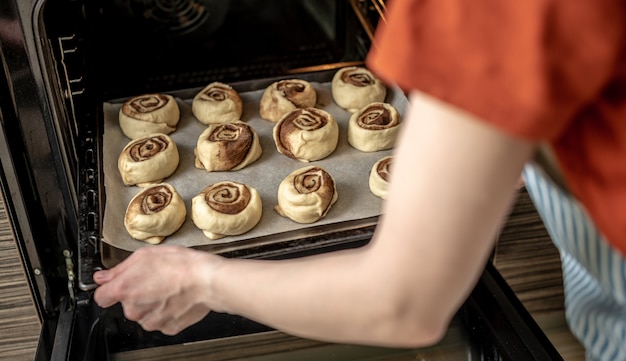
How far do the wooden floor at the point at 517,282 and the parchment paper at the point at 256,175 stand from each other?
0.64 ft

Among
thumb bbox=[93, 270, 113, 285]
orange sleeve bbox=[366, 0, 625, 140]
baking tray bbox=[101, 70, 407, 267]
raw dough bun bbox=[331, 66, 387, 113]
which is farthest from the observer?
raw dough bun bbox=[331, 66, 387, 113]

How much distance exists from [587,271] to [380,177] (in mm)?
593

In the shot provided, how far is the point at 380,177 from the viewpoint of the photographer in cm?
131

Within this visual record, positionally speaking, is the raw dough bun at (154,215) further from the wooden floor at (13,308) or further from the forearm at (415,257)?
the forearm at (415,257)

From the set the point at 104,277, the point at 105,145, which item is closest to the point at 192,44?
the point at 105,145

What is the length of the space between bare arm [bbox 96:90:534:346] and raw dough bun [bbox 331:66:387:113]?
0.91 metres

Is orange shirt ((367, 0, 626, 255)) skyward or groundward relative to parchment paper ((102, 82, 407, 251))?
skyward

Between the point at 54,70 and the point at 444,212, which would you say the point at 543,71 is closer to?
the point at 444,212

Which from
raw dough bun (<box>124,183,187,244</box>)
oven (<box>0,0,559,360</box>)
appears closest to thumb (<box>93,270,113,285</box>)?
oven (<box>0,0,559,360</box>)

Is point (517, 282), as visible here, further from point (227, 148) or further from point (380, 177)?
point (227, 148)

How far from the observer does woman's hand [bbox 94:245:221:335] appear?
709 mm

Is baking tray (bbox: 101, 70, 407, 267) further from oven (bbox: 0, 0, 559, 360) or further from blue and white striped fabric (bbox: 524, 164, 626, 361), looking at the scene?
blue and white striped fabric (bbox: 524, 164, 626, 361)

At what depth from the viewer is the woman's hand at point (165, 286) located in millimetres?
709

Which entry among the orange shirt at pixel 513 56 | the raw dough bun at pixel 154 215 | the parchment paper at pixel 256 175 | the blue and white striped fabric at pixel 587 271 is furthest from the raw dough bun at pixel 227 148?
the orange shirt at pixel 513 56
